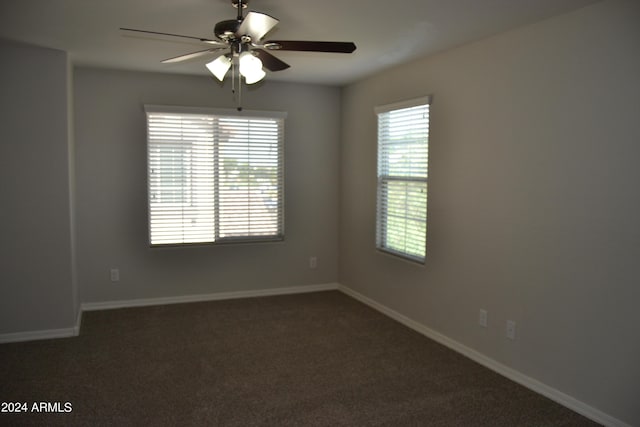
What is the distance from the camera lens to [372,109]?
5.04 meters

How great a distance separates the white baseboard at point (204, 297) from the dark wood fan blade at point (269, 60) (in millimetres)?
3139

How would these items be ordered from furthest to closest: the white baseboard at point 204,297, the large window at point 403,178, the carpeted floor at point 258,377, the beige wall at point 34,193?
the white baseboard at point 204,297 < the large window at point 403,178 < the beige wall at point 34,193 < the carpeted floor at point 258,377

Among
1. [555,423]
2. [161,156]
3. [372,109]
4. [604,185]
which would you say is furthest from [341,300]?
[604,185]

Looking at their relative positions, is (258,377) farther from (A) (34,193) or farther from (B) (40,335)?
(A) (34,193)

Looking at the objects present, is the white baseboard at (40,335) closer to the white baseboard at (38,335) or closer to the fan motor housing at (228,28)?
the white baseboard at (38,335)

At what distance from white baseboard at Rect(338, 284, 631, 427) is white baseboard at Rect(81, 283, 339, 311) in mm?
989

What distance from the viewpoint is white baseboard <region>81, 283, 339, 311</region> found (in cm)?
499

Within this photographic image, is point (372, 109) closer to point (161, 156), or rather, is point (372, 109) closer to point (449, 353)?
point (161, 156)

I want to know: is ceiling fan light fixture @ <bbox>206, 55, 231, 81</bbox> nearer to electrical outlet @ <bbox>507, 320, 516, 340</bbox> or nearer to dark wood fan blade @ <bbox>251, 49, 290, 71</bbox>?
dark wood fan blade @ <bbox>251, 49, 290, 71</bbox>

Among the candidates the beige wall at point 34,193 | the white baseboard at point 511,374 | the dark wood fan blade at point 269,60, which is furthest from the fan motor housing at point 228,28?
the white baseboard at point 511,374

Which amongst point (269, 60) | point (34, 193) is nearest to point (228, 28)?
point (269, 60)

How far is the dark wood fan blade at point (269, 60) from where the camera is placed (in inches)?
109

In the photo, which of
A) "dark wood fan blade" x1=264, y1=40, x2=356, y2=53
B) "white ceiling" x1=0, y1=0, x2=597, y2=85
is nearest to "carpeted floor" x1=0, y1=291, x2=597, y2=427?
"dark wood fan blade" x1=264, y1=40, x2=356, y2=53

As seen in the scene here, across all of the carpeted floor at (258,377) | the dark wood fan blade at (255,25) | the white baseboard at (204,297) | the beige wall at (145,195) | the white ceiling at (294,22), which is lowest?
the carpeted floor at (258,377)
